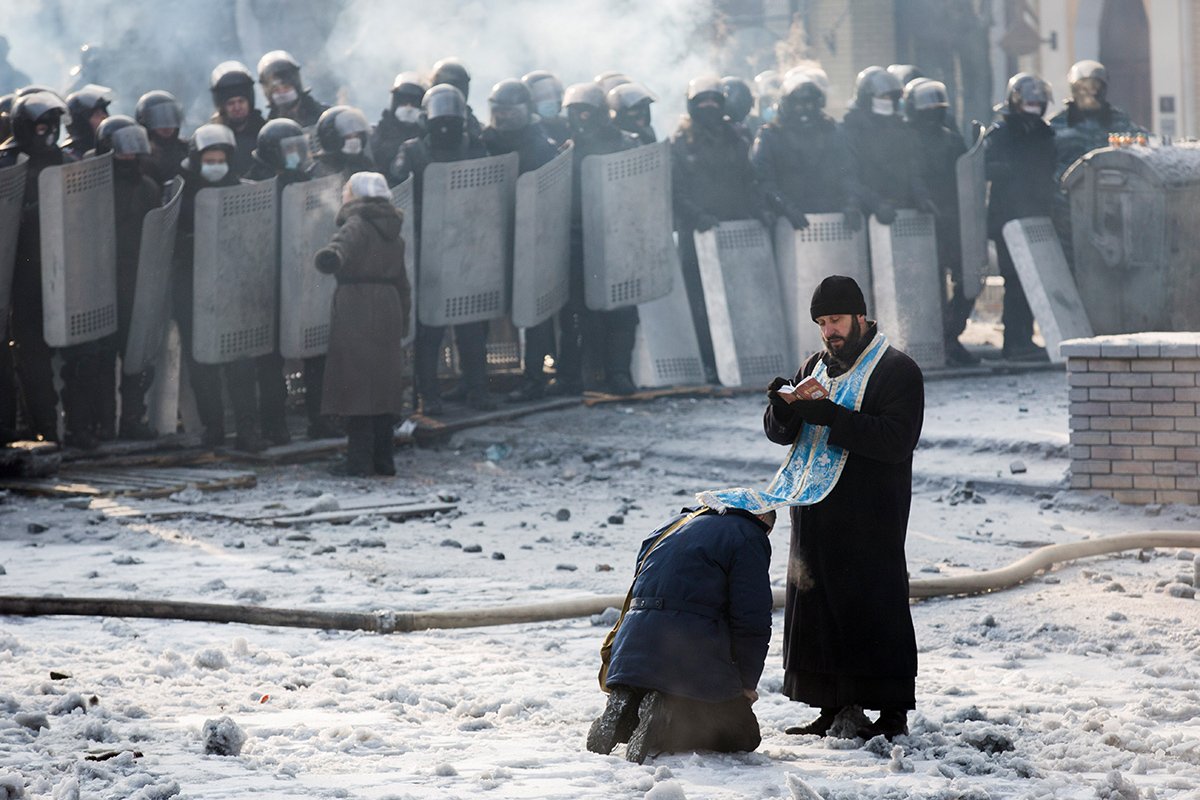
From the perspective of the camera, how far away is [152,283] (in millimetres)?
11625

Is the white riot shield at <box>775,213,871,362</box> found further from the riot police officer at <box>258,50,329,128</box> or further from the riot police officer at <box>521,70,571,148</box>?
the riot police officer at <box>258,50,329,128</box>

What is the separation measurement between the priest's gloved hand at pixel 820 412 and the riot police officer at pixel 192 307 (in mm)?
6886

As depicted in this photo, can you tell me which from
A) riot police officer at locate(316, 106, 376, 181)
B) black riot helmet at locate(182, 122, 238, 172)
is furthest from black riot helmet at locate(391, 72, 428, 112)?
black riot helmet at locate(182, 122, 238, 172)

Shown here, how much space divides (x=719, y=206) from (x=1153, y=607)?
7.41 metres

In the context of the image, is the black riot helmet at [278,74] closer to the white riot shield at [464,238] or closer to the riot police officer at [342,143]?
the riot police officer at [342,143]

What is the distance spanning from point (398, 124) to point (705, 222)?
2.46 m

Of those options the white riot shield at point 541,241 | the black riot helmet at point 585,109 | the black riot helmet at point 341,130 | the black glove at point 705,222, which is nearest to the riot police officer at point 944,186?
the black glove at point 705,222

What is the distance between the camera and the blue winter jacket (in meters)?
5.14

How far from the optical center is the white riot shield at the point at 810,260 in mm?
13883

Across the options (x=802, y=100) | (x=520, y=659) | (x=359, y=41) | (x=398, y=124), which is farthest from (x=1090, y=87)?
(x=359, y=41)

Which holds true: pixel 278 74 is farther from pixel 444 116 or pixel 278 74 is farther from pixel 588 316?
pixel 588 316

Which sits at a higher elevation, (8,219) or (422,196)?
(422,196)

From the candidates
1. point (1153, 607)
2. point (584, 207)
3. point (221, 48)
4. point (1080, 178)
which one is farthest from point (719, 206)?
point (221, 48)

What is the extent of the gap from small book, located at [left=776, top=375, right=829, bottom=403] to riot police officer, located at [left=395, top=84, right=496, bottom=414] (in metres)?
7.47
